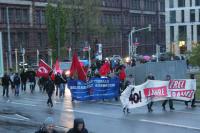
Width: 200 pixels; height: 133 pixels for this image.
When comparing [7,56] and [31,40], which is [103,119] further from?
[31,40]

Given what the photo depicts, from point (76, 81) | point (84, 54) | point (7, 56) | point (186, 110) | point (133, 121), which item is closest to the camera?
point (133, 121)

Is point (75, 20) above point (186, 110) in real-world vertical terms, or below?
above

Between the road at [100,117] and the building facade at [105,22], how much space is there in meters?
42.8

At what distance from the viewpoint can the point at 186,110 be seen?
23.1m

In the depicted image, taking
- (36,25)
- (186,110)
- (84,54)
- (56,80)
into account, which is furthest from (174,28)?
(186,110)

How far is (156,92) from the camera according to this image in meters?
23.8

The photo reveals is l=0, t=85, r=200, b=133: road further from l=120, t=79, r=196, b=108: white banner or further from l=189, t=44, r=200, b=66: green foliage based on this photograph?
l=189, t=44, r=200, b=66: green foliage

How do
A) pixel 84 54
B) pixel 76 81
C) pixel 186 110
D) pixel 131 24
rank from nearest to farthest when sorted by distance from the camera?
pixel 186 110 < pixel 76 81 < pixel 84 54 < pixel 131 24

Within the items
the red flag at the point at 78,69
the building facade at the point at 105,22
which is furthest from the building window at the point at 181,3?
the red flag at the point at 78,69

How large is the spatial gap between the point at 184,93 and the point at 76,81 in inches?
241

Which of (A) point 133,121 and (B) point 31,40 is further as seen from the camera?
(B) point 31,40

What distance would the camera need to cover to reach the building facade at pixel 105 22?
74.6 metres

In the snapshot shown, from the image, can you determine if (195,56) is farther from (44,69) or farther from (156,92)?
(156,92)

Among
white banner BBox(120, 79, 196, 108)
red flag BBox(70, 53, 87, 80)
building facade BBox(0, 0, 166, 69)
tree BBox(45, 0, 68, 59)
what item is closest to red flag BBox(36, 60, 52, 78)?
red flag BBox(70, 53, 87, 80)
